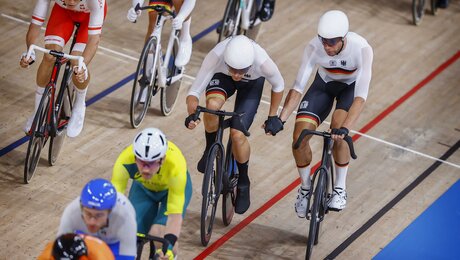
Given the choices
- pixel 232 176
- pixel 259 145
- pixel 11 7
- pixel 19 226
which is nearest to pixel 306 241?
pixel 232 176

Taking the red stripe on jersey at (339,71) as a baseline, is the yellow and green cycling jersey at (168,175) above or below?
above

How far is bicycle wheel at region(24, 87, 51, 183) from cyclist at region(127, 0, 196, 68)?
118 cm

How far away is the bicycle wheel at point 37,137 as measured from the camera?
823 cm

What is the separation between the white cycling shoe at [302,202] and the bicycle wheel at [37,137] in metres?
1.98

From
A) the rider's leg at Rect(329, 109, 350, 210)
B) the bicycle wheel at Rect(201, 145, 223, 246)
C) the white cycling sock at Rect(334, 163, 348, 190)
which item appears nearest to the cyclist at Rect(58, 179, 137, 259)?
the bicycle wheel at Rect(201, 145, 223, 246)

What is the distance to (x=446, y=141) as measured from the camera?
9938 mm

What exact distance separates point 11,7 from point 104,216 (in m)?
5.90

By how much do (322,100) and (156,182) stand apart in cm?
185

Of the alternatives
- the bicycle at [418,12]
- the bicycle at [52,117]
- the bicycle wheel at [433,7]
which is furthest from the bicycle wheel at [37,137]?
the bicycle wheel at [433,7]

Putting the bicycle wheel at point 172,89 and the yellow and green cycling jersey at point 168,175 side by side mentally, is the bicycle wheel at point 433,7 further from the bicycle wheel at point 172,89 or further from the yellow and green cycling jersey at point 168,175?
the yellow and green cycling jersey at point 168,175

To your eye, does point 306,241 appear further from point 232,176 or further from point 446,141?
point 446,141

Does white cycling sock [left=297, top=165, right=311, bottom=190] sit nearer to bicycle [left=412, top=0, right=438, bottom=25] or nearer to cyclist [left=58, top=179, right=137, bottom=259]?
cyclist [left=58, top=179, right=137, bottom=259]

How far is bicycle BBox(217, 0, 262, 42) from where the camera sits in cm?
1061

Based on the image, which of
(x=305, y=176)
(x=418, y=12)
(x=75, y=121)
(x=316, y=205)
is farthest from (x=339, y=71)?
(x=418, y=12)
